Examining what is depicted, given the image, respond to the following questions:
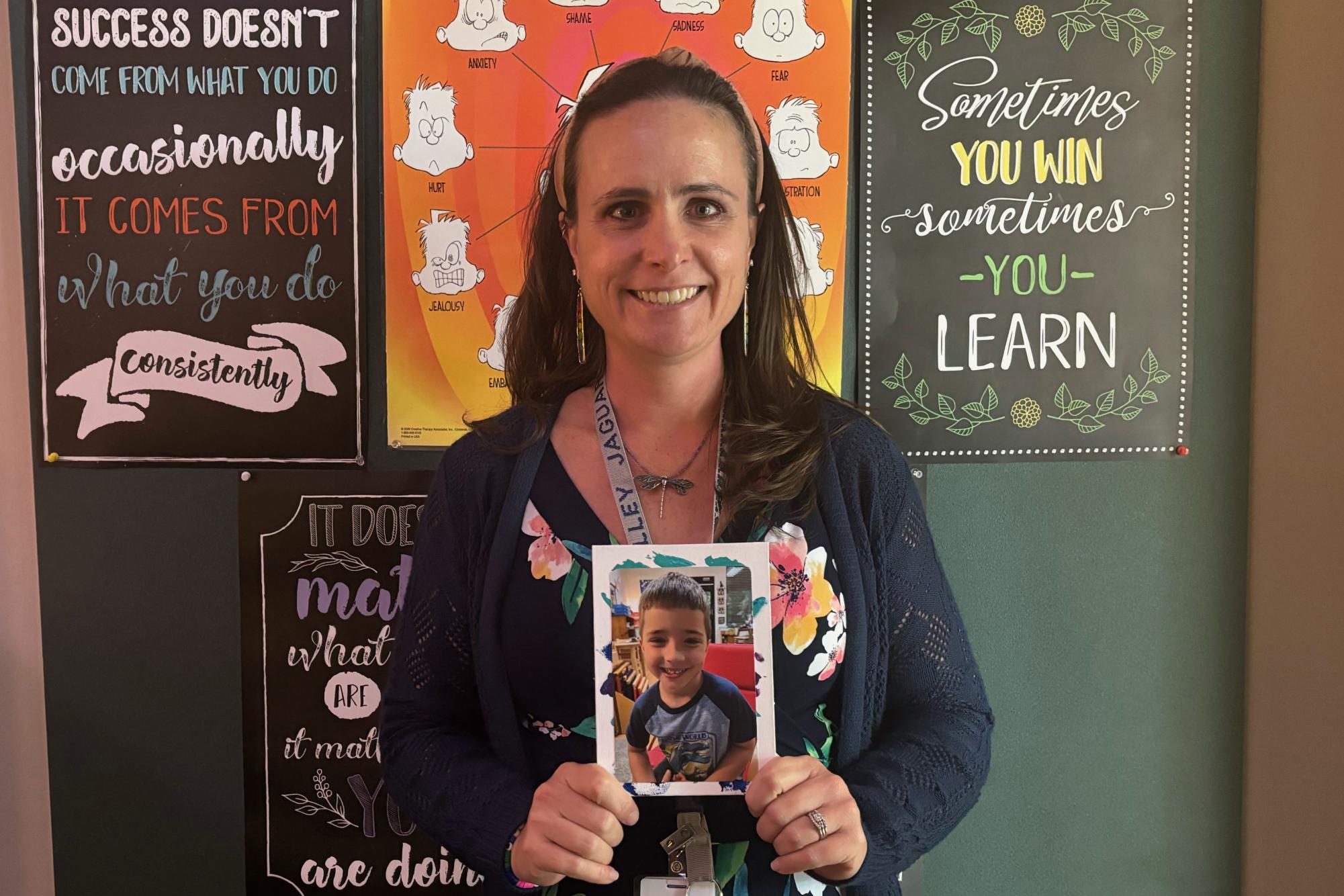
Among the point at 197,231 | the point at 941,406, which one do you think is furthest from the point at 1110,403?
the point at 197,231

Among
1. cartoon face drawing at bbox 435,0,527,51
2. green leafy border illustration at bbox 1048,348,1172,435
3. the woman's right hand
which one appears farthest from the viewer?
green leafy border illustration at bbox 1048,348,1172,435

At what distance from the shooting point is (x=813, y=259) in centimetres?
170

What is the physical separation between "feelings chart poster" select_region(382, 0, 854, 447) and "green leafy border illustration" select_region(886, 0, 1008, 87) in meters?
0.11

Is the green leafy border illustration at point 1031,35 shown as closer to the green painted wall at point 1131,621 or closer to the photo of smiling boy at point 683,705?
the green painted wall at point 1131,621

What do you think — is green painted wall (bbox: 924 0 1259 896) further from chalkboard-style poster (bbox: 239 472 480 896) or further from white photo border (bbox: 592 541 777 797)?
chalkboard-style poster (bbox: 239 472 480 896)

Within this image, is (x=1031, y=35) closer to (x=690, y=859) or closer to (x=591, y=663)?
(x=591, y=663)

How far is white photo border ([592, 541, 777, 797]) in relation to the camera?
3.64 ft

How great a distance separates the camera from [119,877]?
1.74 metres

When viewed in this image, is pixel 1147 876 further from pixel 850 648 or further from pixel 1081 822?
pixel 850 648

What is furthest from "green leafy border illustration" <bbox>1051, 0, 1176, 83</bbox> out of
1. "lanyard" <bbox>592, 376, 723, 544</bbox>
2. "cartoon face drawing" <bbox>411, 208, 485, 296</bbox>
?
"cartoon face drawing" <bbox>411, 208, 485, 296</bbox>

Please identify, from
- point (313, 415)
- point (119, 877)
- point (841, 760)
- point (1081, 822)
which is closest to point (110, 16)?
point (313, 415)

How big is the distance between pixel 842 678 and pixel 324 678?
3.37 feet

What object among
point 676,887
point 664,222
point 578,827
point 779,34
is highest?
point 779,34

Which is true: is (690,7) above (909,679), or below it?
above
